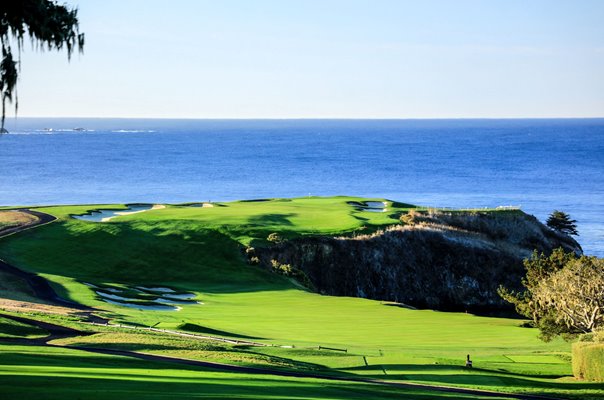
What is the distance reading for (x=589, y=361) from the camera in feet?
102

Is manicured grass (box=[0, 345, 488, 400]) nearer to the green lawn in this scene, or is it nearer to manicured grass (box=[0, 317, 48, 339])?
manicured grass (box=[0, 317, 48, 339])

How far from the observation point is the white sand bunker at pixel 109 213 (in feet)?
236

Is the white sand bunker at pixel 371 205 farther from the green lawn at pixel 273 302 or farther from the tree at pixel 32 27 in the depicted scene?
the tree at pixel 32 27

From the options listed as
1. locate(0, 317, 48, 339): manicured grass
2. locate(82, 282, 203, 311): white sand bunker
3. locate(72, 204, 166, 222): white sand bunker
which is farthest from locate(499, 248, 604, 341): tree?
locate(72, 204, 166, 222): white sand bunker

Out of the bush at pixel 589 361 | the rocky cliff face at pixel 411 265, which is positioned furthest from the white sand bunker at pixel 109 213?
the bush at pixel 589 361

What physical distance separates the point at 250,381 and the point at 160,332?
1280cm

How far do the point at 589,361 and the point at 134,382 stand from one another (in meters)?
16.3

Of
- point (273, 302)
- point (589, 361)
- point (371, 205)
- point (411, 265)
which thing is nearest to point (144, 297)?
point (273, 302)

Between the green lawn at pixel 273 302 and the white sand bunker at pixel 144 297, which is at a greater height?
the green lawn at pixel 273 302

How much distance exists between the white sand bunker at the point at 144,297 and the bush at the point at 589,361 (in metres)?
23.5

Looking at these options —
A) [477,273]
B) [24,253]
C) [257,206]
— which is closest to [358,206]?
[257,206]

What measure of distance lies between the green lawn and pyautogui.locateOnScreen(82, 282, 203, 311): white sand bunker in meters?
0.85

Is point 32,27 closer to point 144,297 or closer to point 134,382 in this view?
point 134,382

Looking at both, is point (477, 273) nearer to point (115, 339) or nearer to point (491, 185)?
point (115, 339)
